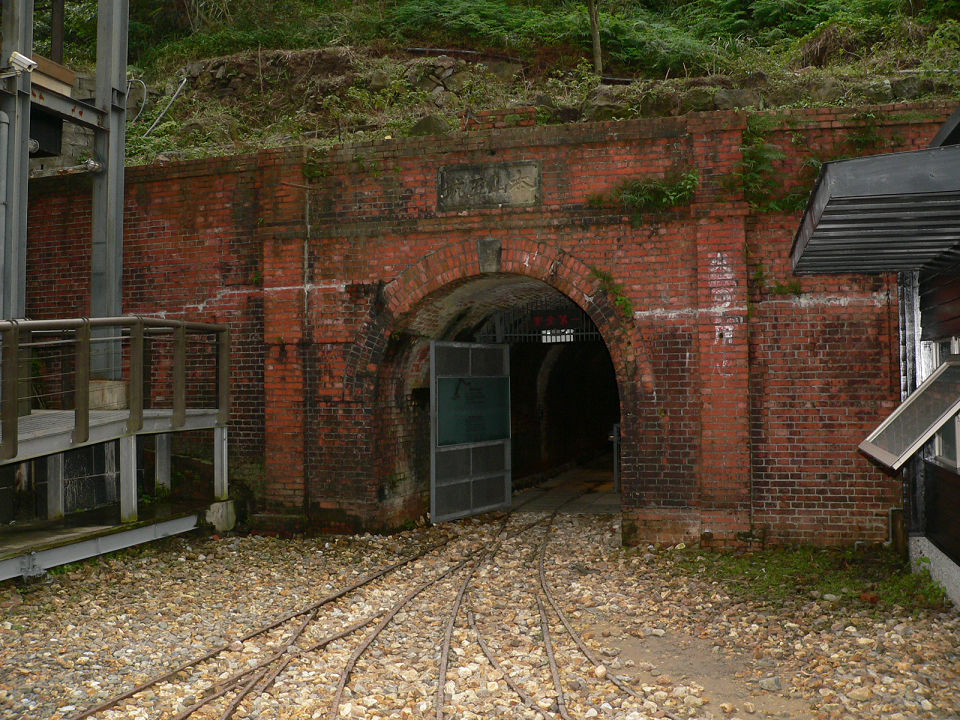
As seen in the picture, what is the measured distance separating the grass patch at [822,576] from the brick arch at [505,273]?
6.59ft

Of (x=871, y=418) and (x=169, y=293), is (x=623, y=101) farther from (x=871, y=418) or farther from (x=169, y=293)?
(x=169, y=293)

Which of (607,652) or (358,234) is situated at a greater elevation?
(358,234)

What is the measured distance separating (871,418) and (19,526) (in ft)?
29.8

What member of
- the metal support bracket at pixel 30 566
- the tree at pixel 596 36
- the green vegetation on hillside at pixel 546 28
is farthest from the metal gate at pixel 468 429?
the green vegetation on hillside at pixel 546 28

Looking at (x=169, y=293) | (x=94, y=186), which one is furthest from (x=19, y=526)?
(x=94, y=186)

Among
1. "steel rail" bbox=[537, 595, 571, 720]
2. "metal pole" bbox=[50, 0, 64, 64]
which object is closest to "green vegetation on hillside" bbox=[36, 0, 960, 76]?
"metal pole" bbox=[50, 0, 64, 64]

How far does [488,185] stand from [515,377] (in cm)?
561

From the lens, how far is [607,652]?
19.5 feet

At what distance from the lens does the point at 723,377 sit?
8328mm

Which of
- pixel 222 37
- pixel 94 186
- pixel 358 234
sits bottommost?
pixel 358 234

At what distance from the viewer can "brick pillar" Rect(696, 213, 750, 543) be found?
8.27 meters

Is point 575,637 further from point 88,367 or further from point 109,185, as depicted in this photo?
point 109,185

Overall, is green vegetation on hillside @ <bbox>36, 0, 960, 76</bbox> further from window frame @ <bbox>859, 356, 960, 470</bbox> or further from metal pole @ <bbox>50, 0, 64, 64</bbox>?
window frame @ <bbox>859, 356, 960, 470</bbox>

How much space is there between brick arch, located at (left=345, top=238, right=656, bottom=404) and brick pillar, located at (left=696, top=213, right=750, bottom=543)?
0.71 meters
